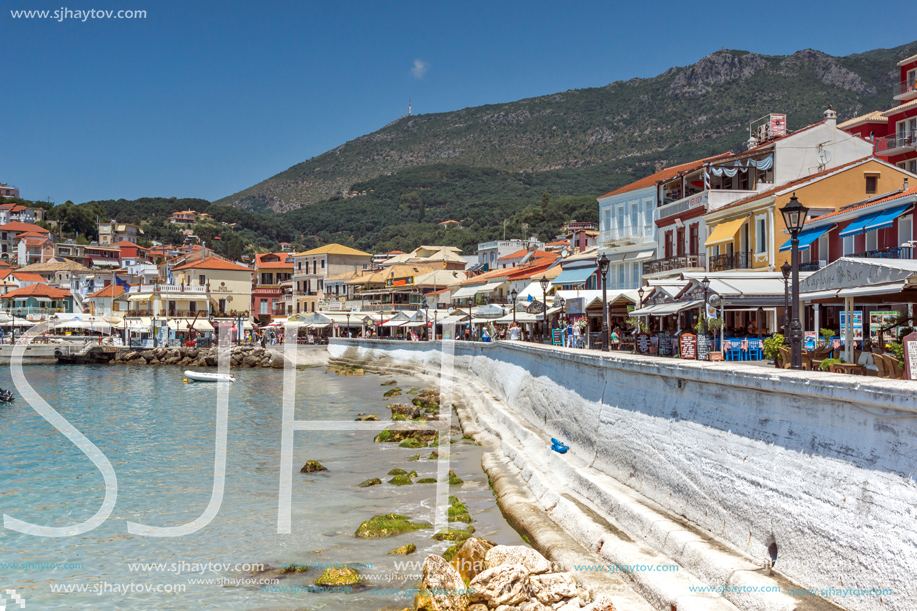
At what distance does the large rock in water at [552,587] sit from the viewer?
364 inches

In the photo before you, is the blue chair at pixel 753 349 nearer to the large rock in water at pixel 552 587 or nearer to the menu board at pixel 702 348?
the menu board at pixel 702 348

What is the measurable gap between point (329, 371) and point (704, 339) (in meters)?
45.8

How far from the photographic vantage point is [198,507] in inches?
637

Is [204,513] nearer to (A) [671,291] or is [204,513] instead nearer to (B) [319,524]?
(B) [319,524]

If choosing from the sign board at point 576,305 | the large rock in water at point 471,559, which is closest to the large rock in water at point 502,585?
the large rock in water at point 471,559

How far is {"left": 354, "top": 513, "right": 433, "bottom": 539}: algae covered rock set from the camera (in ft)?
44.3

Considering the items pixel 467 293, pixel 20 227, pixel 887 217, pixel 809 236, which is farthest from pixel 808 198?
pixel 20 227

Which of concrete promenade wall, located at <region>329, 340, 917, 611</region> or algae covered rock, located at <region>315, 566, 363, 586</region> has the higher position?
concrete promenade wall, located at <region>329, 340, 917, 611</region>

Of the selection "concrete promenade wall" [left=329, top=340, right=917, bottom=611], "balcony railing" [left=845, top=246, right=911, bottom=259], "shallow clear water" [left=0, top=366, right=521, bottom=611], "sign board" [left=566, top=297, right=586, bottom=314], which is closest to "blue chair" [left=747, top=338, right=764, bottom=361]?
"balcony railing" [left=845, top=246, right=911, bottom=259]

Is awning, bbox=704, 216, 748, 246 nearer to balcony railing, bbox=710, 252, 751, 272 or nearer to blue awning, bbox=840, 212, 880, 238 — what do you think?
balcony railing, bbox=710, 252, 751, 272

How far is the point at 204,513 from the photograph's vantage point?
1565 centimetres

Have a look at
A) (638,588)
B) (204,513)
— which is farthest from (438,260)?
(638,588)

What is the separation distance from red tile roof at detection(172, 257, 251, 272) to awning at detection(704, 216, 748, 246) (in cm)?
6683

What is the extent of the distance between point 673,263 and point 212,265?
64553 millimetres
